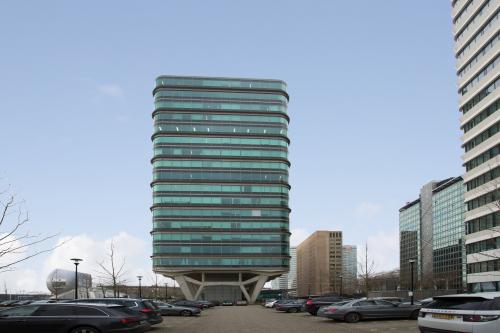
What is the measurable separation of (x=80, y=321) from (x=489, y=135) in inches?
2730

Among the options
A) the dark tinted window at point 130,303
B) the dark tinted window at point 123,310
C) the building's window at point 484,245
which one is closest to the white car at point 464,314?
the dark tinted window at point 123,310

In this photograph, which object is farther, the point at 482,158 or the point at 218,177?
the point at 218,177

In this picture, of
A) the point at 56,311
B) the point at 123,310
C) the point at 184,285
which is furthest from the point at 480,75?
the point at 184,285

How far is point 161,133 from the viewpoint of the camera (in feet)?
415

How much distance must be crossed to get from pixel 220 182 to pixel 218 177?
123cm

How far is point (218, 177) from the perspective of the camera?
12562 cm

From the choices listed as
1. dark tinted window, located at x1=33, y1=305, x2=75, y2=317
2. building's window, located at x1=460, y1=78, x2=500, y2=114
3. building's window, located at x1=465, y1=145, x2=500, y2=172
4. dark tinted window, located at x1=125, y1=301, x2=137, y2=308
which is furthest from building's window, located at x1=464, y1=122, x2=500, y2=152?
dark tinted window, located at x1=33, y1=305, x2=75, y2=317

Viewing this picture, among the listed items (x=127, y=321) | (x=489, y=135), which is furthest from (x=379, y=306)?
(x=489, y=135)

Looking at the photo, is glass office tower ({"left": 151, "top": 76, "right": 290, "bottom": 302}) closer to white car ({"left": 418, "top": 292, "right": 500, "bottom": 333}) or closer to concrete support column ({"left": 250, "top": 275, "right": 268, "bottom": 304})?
concrete support column ({"left": 250, "top": 275, "right": 268, "bottom": 304})

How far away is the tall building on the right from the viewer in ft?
234

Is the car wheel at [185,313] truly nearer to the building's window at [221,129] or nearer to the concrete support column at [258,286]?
the concrete support column at [258,286]

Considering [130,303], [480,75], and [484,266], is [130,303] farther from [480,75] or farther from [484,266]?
[480,75]

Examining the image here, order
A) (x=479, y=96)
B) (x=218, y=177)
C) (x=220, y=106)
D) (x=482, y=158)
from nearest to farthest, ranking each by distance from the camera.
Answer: (x=482, y=158) → (x=479, y=96) → (x=218, y=177) → (x=220, y=106)

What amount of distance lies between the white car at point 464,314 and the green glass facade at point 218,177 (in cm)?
11166
